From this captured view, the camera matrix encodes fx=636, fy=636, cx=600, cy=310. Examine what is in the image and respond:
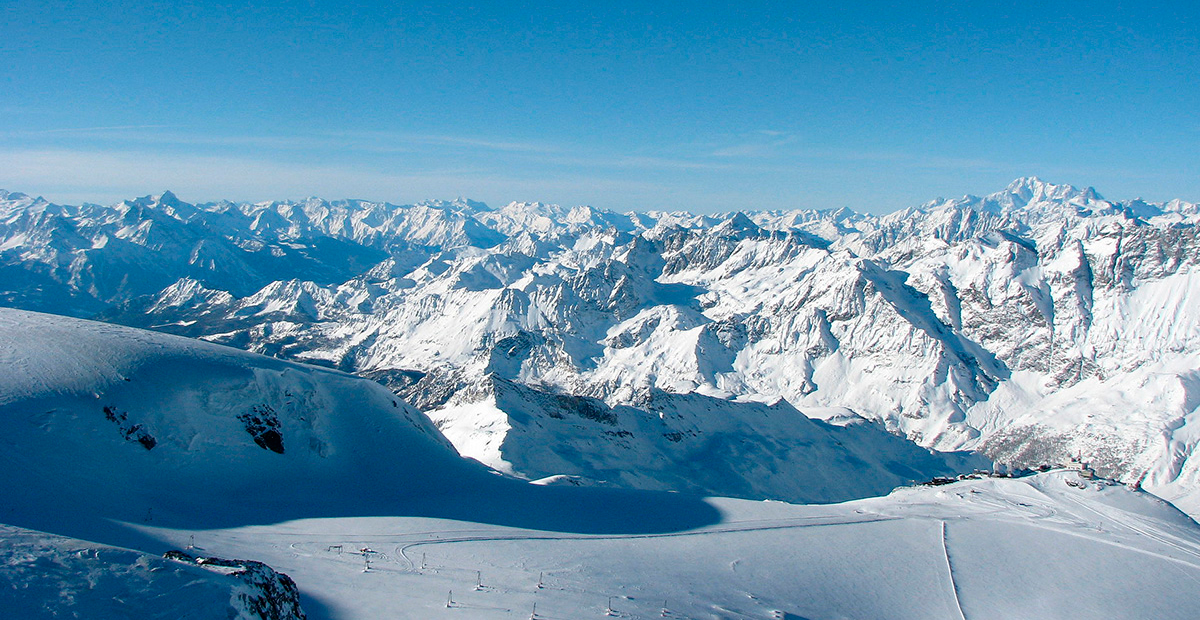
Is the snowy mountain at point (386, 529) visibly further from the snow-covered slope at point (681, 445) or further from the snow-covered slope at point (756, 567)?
the snow-covered slope at point (681, 445)

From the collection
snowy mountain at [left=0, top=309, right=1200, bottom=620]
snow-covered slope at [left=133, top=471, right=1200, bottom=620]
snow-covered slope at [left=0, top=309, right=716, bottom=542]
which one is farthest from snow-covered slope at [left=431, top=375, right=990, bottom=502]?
snow-covered slope at [left=133, top=471, right=1200, bottom=620]

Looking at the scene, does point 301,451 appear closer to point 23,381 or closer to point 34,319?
point 23,381

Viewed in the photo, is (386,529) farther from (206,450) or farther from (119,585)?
(119,585)

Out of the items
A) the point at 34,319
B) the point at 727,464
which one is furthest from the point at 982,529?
the point at 727,464

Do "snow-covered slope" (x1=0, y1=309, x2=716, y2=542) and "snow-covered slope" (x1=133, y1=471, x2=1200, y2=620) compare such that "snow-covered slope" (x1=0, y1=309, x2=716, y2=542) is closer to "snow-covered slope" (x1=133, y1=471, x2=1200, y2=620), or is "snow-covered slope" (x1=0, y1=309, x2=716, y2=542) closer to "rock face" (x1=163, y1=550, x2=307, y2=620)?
"snow-covered slope" (x1=133, y1=471, x2=1200, y2=620)

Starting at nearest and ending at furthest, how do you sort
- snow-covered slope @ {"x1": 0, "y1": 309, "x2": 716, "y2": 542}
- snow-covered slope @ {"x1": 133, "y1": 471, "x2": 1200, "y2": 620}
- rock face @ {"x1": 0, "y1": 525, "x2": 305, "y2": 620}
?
rock face @ {"x1": 0, "y1": 525, "x2": 305, "y2": 620} → snow-covered slope @ {"x1": 133, "y1": 471, "x2": 1200, "y2": 620} → snow-covered slope @ {"x1": 0, "y1": 309, "x2": 716, "y2": 542}

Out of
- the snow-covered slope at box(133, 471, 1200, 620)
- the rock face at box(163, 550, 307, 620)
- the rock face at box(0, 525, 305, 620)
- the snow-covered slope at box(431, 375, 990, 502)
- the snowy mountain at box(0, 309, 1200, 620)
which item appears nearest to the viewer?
the rock face at box(0, 525, 305, 620)

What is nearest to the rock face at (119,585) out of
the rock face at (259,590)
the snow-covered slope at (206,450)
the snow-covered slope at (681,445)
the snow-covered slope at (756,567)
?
the rock face at (259,590)

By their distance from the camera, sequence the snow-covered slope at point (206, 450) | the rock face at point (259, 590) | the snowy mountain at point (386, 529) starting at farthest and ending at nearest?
the snow-covered slope at point (206, 450)
the snowy mountain at point (386, 529)
the rock face at point (259, 590)
